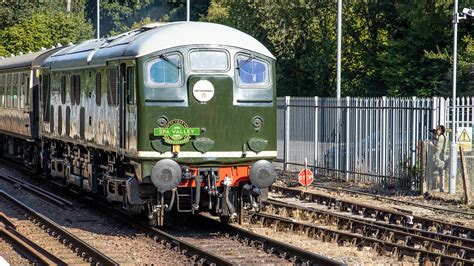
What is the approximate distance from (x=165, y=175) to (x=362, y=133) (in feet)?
38.1

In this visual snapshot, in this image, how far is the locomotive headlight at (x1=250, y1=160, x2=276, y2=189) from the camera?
15.6 meters

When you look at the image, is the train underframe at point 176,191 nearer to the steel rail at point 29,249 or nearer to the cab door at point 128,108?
the cab door at point 128,108

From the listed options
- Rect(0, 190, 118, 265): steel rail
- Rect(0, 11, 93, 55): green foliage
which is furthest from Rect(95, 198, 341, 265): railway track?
Rect(0, 11, 93, 55): green foliage

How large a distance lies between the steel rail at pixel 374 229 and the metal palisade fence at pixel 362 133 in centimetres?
487

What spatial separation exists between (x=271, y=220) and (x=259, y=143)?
2.25m

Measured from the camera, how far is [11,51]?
197 ft

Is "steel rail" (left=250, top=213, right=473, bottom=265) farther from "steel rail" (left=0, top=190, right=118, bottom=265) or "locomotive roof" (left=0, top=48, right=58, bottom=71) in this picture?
"locomotive roof" (left=0, top=48, right=58, bottom=71)

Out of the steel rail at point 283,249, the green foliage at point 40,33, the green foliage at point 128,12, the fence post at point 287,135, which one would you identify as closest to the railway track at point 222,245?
the steel rail at point 283,249

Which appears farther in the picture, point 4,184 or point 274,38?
point 274,38

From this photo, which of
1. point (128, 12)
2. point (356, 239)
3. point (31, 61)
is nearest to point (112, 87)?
point (356, 239)

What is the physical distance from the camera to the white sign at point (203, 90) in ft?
51.0

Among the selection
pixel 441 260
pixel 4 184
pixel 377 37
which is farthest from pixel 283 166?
pixel 377 37

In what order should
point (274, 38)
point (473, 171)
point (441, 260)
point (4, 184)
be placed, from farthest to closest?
1. point (274, 38)
2. point (4, 184)
3. point (473, 171)
4. point (441, 260)

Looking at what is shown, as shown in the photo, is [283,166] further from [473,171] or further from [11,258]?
[11,258]
